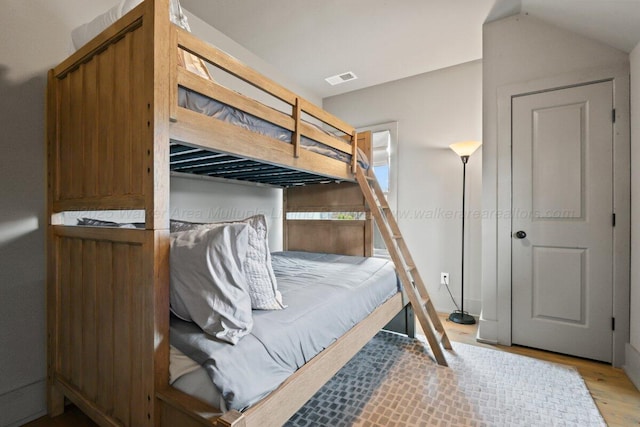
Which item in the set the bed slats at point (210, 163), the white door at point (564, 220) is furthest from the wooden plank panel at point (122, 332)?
the white door at point (564, 220)

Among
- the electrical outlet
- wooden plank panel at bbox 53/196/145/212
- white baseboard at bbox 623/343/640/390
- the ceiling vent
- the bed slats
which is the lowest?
white baseboard at bbox 623/343/640/390

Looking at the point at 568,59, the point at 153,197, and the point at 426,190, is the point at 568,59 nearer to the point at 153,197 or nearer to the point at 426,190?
the point at 426,190

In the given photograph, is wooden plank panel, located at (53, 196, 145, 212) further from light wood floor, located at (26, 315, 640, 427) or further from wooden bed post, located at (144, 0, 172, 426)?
light wood floor, located at (26, 315, 640, 427)

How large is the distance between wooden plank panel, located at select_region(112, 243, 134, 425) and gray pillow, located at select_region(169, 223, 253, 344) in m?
0.16

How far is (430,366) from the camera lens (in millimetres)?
2016

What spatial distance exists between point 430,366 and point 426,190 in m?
1.86

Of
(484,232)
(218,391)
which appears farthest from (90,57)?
(484,232)

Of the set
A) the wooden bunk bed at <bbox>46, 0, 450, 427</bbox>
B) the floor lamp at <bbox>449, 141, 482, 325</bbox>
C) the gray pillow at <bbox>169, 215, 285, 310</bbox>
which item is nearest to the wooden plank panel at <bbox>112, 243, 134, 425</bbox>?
the wooden bunk bed at <bbox>46, 0, 450, 427</bbox>

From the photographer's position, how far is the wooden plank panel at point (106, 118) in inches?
44.6

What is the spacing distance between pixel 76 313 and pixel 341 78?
325cm

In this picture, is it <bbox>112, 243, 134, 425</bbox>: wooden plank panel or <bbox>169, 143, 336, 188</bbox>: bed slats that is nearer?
<bbox>112, 243, 134, 425</bbox>: wooden plank panel

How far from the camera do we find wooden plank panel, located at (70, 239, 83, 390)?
1.29m

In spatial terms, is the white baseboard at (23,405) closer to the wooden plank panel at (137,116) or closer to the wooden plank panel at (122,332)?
the wooden plank panel at (122,332)

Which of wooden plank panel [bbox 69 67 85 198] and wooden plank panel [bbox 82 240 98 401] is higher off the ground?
wooden plank panel [bbox 69 67 85 198]
